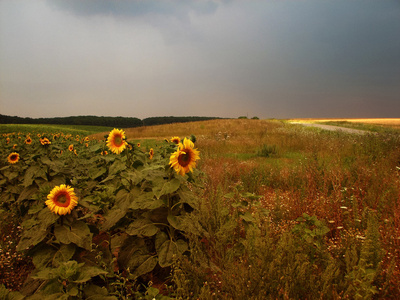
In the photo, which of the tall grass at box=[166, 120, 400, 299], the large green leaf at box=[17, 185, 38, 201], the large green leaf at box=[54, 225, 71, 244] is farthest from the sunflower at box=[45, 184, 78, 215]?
the large green leaf at box=[17, 185, 38, 201]

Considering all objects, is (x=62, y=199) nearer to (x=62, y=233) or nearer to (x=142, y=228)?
(x=62, y=233)

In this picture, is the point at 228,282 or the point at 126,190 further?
the point at 126,190

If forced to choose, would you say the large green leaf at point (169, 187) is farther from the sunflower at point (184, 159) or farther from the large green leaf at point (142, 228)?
the large green leaf at point (142, 228)

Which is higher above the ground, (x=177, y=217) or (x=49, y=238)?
(x=177, y=217)

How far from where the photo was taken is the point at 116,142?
128 inches

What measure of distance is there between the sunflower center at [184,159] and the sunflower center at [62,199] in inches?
37.7

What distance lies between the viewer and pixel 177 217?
7.75 ft

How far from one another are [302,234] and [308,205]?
1469 mm

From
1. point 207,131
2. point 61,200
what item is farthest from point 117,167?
point 207,131

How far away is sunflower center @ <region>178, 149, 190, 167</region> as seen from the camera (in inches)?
87.1

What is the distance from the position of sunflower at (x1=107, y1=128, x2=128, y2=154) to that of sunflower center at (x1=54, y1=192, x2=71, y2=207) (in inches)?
40.1

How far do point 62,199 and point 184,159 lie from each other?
1.04 metres

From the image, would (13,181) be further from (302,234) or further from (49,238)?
(302,234)

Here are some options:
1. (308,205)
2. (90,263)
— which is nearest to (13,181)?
(90,263)
